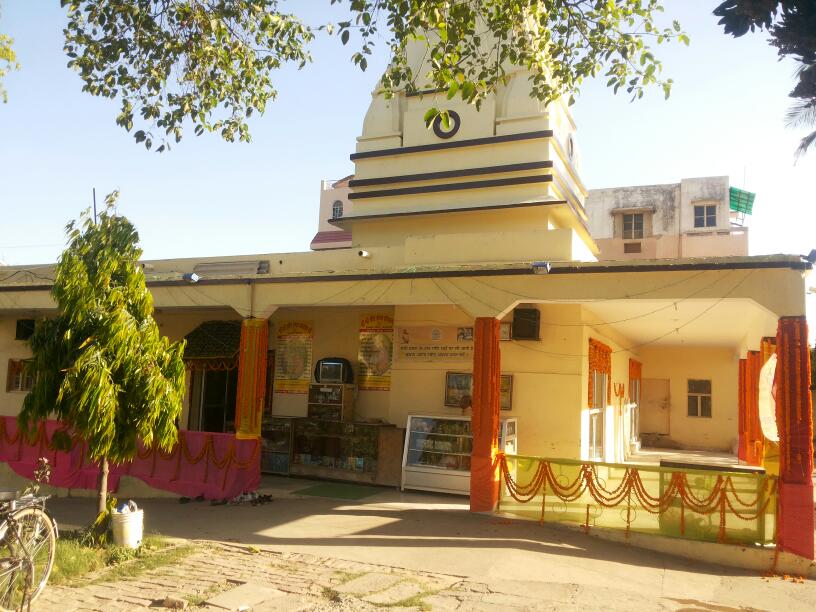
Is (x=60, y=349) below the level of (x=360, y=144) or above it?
below

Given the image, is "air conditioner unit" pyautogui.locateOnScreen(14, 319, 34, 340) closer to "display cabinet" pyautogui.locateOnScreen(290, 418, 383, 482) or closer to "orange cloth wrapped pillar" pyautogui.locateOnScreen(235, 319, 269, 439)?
"display cabinet" pyautogui.locateOnScreen(290, 418, 383, 482)

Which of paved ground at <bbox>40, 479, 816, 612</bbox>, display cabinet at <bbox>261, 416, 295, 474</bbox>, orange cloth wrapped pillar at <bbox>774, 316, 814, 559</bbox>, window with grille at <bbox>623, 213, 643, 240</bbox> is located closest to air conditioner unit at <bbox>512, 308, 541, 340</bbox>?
paved ground at <bbox>40, 479, 816, 612</bbox>

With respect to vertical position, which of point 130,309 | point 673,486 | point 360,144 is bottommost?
point 673,486

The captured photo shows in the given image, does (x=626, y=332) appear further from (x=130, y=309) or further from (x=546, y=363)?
(x=130, y=309)

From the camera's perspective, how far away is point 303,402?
47.3ft

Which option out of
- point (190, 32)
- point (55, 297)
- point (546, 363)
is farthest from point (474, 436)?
point (190, 32)

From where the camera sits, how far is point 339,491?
1232 centimetres

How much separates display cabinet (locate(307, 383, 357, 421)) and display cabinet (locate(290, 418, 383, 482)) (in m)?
0.33

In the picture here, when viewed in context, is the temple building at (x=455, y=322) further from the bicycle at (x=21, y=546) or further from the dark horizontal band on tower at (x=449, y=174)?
the bicycle at (x=21, y=546)

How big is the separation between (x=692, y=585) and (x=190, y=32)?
363 inches

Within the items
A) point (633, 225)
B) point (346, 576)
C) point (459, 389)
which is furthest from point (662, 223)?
point (346, 576)

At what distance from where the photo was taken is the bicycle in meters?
5.62

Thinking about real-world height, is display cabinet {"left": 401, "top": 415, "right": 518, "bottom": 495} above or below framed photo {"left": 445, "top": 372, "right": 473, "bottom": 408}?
below

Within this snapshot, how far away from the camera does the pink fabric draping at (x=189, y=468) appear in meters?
11.4
